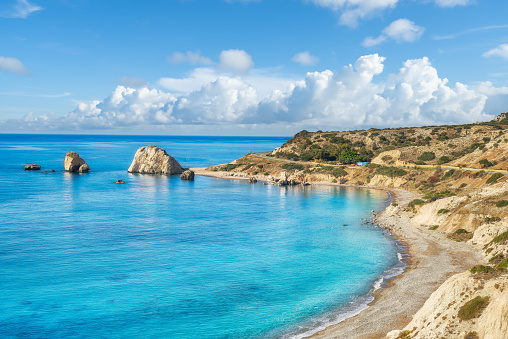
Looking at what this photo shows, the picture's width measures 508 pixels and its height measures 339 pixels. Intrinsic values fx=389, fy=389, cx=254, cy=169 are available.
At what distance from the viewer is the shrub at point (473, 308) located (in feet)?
70.8

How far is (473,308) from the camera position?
71.5ft

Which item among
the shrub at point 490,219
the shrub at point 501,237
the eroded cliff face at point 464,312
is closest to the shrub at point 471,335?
the eroded cliff face at point 464,312

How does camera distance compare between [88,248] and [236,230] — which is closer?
[88,248]

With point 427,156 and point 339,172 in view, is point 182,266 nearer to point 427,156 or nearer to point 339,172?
point 339,172

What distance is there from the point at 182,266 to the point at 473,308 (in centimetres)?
2881

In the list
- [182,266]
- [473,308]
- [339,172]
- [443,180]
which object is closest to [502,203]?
[473,308]

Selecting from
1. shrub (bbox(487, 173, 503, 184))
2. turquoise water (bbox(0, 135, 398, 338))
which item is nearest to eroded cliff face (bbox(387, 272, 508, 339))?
turquoise water (bbox(0, 135, 398, 338))

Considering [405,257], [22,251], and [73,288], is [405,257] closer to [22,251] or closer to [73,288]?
[73,288]

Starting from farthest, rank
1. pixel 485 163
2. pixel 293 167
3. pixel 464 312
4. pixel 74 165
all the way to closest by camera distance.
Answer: pixel 74 165
pixel 293 167
pixel 485 163
pixel 464 312

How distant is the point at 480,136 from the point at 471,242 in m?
95.7

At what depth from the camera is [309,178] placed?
407 ft

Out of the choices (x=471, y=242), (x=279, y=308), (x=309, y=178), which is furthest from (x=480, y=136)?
(x=279, y=308)

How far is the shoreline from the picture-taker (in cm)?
2811

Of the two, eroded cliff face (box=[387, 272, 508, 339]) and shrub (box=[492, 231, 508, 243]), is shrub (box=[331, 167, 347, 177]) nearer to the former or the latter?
shrub (box=[492, 231, 508, 243])
